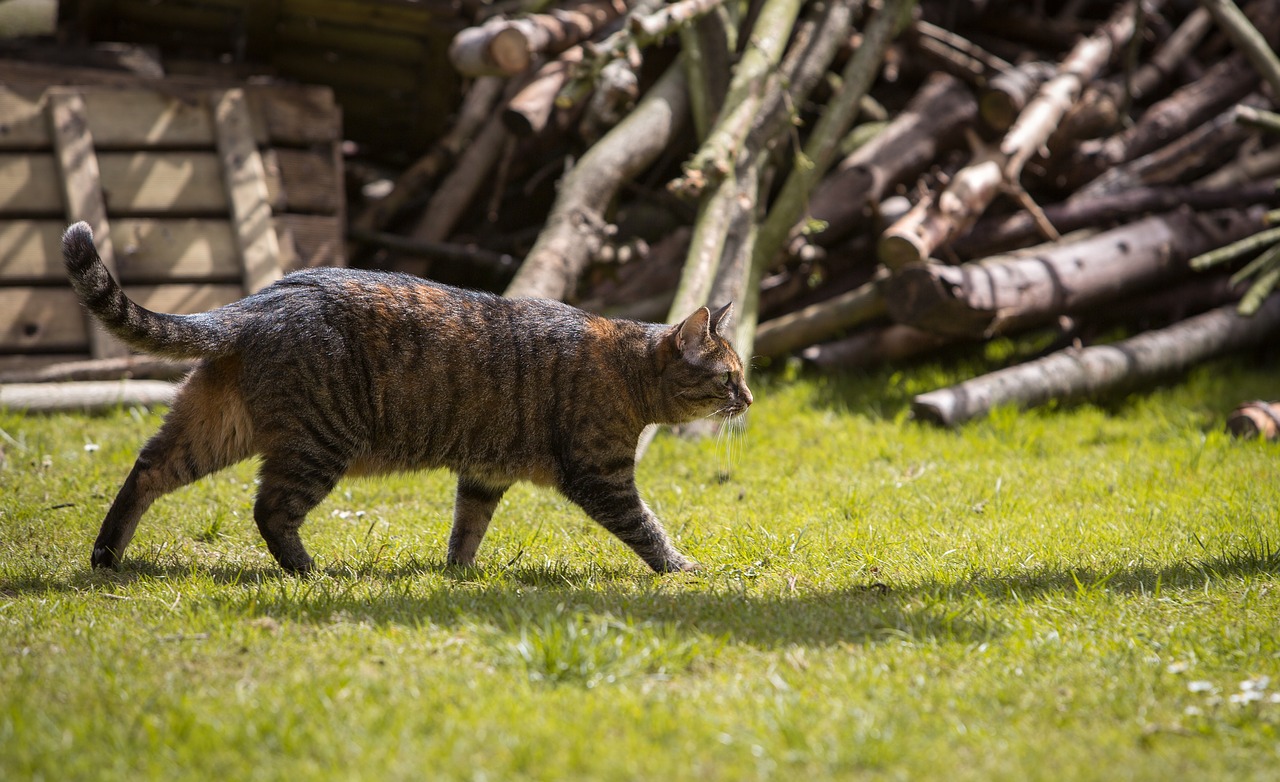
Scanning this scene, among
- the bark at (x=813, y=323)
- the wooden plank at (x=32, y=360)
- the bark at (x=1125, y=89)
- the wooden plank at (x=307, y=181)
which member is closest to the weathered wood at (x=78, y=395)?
the wooden plank at (x=32, y=360)

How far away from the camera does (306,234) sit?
27.1 ft

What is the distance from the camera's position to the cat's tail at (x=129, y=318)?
406 centimetres

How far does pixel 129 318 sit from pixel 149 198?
4.19 m

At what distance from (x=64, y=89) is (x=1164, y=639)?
7.78m

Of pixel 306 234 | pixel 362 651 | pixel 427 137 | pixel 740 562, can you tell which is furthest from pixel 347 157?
pixel 362 651

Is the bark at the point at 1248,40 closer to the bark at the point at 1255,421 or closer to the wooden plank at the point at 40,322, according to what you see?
the bark at the point at 1255,421

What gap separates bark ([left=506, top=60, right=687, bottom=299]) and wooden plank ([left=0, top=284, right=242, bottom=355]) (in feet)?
7.70

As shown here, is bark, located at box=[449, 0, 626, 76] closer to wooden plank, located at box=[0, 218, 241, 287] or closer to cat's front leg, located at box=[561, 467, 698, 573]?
wooden plank, located at box=[0, 218, 241, 287]

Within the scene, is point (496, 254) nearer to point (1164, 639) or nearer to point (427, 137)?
point (427, 137)

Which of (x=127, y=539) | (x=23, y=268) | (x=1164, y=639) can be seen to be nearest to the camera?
(x=1164, y=639)

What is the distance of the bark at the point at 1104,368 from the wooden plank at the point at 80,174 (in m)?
5.46

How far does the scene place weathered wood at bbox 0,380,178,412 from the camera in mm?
6859

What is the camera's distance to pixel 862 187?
8.59 metres

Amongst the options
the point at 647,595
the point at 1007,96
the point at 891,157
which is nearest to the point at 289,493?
the point at 647,595
